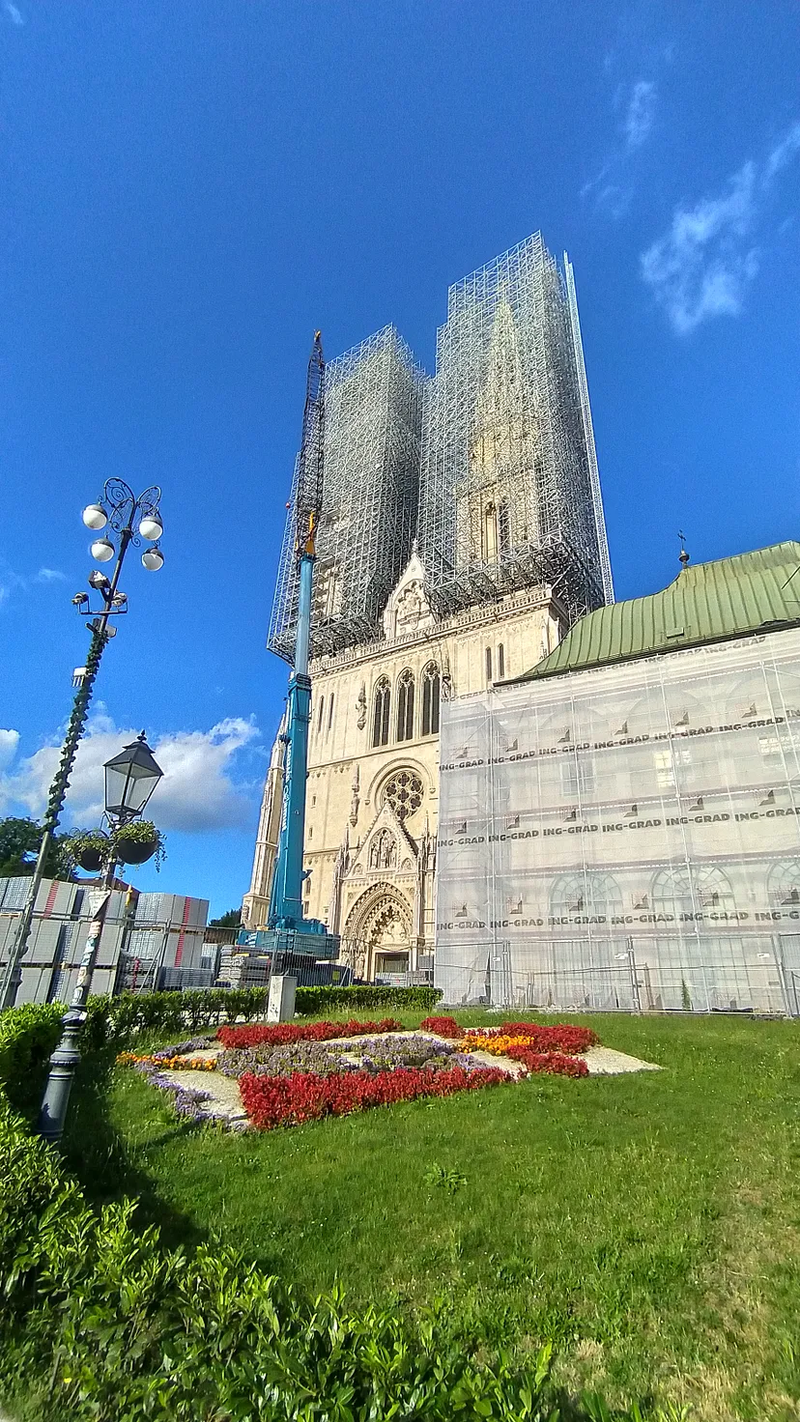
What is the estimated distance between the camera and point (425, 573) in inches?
1781

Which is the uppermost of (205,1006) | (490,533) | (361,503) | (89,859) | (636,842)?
(361,503)

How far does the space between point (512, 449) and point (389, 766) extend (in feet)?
78.4

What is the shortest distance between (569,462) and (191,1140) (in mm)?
43956

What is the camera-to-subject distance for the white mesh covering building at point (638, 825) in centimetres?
2017

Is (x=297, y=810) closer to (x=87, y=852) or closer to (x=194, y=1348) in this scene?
(x=87, y=852)

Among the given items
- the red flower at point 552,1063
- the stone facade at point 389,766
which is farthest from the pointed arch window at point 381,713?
the red flower at point 552,1063

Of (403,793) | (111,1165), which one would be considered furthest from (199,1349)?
(403,793)

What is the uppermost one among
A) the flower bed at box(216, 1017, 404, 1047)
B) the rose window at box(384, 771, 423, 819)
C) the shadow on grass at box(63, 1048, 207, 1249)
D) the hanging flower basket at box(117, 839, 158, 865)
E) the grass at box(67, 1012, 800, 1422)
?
the rose window at box(384, 771, 423, 819)

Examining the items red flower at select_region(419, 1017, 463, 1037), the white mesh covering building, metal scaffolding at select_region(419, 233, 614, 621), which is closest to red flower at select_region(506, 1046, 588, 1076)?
red flower at select_region(419, 1017, 463, 1037)

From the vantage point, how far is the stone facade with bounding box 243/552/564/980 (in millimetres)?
35625

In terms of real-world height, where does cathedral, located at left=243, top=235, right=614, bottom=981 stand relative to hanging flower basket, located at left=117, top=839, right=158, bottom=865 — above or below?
above

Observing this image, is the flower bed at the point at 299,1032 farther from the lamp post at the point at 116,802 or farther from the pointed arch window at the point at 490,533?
the pointed arch window at the point at 490,533

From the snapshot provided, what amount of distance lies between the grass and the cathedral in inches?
941

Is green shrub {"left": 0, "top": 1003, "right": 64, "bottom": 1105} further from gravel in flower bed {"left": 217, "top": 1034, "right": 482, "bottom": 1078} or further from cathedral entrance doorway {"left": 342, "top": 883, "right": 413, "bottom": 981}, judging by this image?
cathedral entrance doorway {"left": 342, "top": 883, "right": 413, "bottom": 981}
